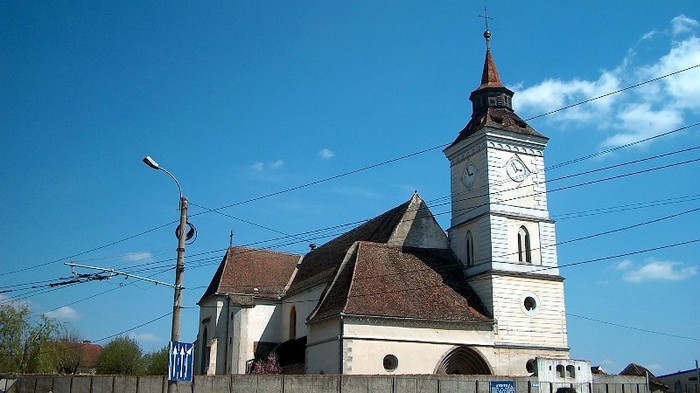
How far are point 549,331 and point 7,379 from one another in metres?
26.8

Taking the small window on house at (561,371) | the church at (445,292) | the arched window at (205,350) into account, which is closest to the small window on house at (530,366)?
the church at (445,292)

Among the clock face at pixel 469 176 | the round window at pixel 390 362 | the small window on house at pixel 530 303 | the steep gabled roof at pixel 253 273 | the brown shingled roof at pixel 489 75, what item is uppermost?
the brown shingled roof at pixel 489 75

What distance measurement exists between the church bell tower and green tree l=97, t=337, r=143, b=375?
54755mm

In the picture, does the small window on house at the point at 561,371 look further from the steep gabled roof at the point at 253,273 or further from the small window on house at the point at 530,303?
the steep gabled roof at the point at 253,273

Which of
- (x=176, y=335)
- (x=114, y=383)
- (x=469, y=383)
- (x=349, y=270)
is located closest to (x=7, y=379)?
(x=114, y=383)

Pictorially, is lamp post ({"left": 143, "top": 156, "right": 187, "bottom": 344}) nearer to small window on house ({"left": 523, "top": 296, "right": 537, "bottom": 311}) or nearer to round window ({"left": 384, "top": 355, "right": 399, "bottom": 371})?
round window ({"left": 384, "top": 355, "right": 399, "bottom": 371})

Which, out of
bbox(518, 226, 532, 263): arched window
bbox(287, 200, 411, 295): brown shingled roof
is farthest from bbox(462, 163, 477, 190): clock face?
bbox(518, 226, 532, 263): arched window

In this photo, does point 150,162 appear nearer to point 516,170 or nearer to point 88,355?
point 516,170

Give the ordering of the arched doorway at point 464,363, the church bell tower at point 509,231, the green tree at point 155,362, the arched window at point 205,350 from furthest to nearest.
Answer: the green tree at point 155,362 < the arched window at point 205,350 < the church bell tower at point 509,231 < the arched doorway at point 464,363

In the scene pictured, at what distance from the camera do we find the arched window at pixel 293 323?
43.6 metres

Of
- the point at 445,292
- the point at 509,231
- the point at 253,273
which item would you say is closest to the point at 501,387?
the point at 445,292

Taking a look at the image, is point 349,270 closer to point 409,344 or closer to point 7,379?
point 409,344

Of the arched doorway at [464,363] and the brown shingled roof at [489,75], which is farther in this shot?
the brown shingled roof at [489,75]

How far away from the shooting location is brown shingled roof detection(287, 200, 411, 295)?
40625 mm
